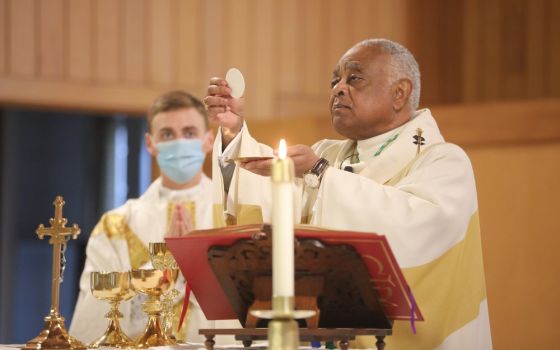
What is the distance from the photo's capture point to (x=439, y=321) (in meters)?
4.02

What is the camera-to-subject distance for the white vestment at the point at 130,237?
6234 millimetres

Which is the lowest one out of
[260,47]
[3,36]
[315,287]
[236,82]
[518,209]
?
[315,287]

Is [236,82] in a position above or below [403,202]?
above

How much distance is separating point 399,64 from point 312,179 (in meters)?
0.99

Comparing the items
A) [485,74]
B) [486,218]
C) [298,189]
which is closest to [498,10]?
[485,74]

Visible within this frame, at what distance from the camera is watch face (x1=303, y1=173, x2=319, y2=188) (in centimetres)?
401

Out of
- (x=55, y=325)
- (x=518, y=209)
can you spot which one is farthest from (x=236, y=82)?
(x=518, y=209)

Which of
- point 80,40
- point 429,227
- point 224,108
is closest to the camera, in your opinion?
point 429,227

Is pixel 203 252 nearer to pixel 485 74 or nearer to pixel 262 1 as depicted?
pixel 262 1

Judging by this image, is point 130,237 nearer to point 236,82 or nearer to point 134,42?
point 236,82

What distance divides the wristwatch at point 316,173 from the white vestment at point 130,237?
2306 mm

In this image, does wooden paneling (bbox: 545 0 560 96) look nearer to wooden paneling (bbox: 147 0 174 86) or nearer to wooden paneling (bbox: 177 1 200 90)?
wooden paneling (bbox: 177 1 200 90)

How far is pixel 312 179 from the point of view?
158 inches

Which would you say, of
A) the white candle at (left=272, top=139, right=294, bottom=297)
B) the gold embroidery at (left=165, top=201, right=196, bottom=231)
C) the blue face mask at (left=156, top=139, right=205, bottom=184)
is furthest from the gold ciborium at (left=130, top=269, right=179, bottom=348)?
the gold embroidery at (left=165, top=201, right=196, bottom=231)
